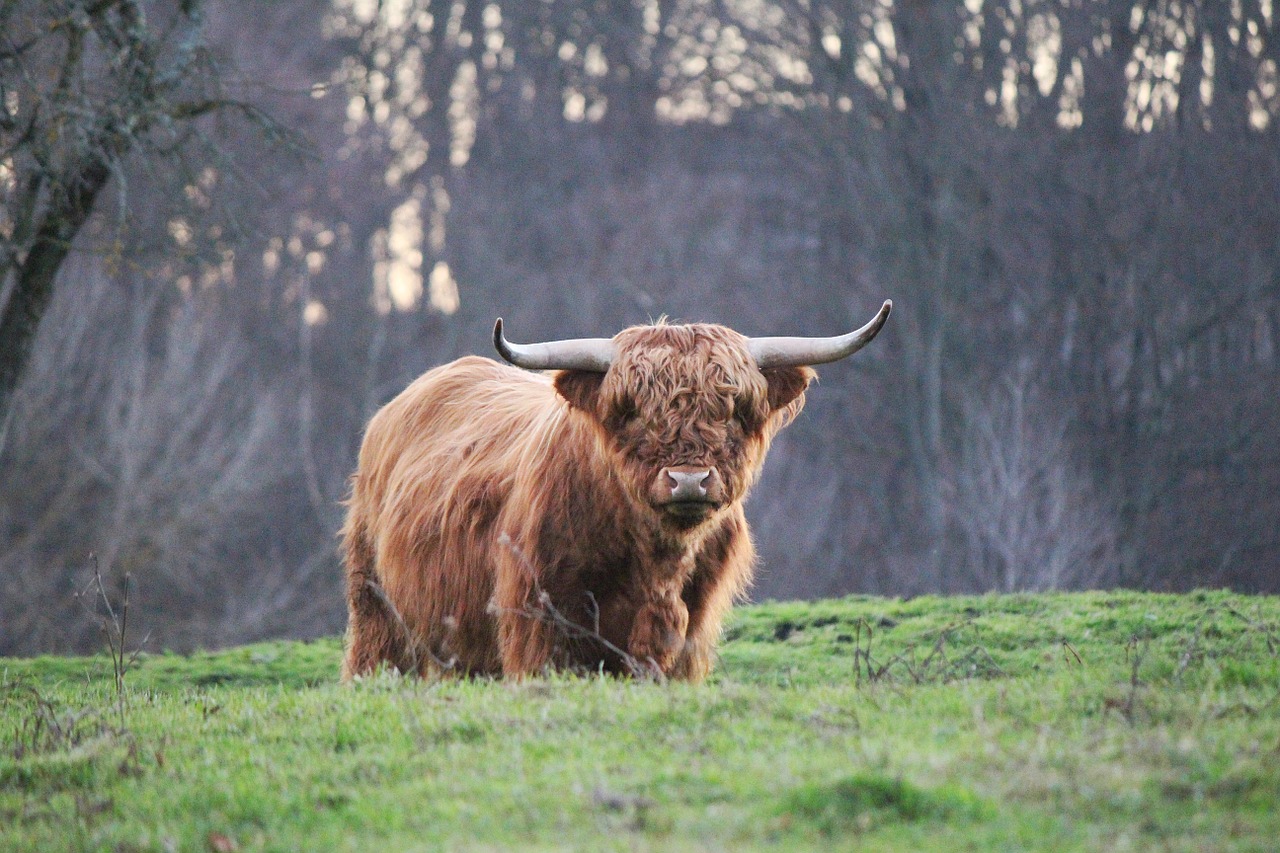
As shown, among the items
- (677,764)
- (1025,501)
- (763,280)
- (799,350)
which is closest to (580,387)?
→ (799,350)

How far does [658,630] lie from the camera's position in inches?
261

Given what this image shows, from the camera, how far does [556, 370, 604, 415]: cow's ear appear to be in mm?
6746

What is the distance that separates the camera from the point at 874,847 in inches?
155

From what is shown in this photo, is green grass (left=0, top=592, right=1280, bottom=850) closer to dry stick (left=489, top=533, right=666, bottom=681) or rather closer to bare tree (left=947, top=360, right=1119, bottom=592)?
dry stick (left=489, top=533, right=666, bottom=681)

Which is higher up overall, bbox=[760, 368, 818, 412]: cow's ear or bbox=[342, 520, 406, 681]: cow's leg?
bbox=[760, 368, 818, 412]: cow's ear

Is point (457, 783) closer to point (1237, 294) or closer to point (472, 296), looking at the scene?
point (1237, 294)

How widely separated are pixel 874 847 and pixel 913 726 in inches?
44.4

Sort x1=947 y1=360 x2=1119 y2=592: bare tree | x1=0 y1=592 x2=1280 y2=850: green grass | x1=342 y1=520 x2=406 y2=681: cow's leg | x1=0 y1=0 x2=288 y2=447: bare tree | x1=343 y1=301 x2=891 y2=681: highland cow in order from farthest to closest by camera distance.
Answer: x1=947 y1=360 x2=1119 y2=592: bare tree < x1=0 y1=0 x2=288 y2=447: bare tree < x1=342 y1=520 x2=406 y2=681: cow's leg < x1=343 y1=301 x2=891 y2=681: highland cow < x1=0 y1=592 x2=1280 y2=850: green grass

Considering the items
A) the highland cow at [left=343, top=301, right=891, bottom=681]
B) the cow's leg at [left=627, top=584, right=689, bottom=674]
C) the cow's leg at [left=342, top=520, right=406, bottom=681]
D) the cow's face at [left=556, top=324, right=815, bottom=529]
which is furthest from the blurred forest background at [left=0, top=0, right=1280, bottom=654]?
the cow's leg at [left=627, top=584, right=689, bottom=674]

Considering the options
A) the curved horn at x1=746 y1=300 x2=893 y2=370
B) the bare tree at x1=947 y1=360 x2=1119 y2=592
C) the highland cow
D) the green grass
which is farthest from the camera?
the bare tree at x1=947 y1=360 x2=1119 y2=592

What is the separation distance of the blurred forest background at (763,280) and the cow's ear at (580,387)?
9.11 metres

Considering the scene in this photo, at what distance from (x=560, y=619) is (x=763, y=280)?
23632mm

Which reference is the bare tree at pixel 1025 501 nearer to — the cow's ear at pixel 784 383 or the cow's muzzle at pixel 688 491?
the cow's ear at pixel 784 383

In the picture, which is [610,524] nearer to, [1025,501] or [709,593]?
[709,593]
